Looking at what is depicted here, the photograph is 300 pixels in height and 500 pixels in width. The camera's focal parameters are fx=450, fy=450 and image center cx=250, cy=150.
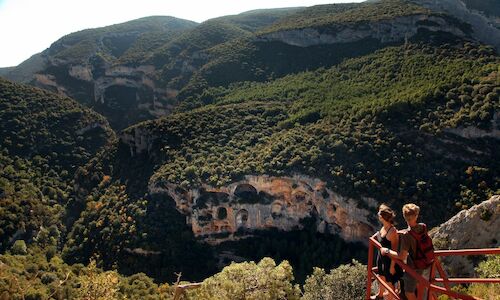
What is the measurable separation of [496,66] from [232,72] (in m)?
57.0

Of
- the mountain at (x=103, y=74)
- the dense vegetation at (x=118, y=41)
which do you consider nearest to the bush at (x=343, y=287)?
the mountain at (x=103, y=74)

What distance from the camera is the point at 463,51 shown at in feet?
203

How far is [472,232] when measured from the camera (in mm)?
24953

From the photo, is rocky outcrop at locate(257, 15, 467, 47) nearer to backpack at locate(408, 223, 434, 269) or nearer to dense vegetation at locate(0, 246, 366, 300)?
dense vegetation at locate(0, 246, 366, 300)

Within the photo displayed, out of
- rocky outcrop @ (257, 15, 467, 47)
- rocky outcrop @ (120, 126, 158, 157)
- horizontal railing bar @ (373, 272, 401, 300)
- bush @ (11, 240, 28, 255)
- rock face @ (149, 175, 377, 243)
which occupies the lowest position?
bush @ (11, 240, 28, 255)

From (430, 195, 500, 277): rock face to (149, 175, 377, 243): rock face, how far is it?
22.7 m

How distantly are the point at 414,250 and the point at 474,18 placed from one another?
99351 millimetres

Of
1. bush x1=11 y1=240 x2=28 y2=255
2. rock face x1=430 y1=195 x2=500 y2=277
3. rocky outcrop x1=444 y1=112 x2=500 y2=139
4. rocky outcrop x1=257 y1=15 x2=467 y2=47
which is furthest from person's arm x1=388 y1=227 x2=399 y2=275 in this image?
rocky outcrop x1=257 y1=15 x2=467 y2=47

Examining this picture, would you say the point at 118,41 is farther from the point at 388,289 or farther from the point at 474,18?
the point at 388,289

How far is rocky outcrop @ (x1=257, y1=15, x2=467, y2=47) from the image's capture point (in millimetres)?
72963

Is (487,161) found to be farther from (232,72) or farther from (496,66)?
(232,72)

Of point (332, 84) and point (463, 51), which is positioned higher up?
point (463, 51)

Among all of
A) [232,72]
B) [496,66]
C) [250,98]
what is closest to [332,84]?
[250,98]

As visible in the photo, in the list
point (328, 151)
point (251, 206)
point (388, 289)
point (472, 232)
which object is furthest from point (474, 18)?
point (388, 289)
